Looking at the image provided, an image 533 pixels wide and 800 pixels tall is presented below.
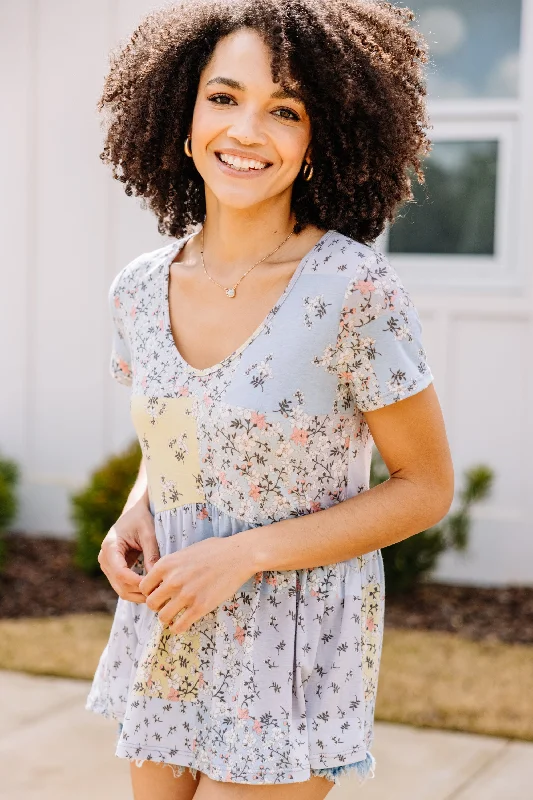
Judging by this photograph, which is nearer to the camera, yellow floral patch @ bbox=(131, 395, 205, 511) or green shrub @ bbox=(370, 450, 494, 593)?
yellow floral patch @ bbox=(131, 395, 205, 511)

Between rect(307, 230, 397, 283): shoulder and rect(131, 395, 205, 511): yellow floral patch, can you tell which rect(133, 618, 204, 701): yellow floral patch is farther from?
rect(307, 230, 397, 283): shoulder

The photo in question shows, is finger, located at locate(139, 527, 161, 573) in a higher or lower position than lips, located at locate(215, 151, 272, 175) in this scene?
lower

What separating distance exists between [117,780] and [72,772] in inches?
5.9

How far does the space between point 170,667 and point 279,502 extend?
35cm

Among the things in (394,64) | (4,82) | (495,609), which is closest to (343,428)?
(394,64)

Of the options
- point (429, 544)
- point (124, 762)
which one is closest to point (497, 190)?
point (429, 544)

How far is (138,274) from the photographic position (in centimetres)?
210

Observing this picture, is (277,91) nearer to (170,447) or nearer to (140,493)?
(170,447)

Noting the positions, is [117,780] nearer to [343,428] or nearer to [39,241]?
[343,428]

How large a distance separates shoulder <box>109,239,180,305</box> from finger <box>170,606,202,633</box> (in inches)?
25.7

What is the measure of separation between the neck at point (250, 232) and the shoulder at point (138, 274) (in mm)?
155

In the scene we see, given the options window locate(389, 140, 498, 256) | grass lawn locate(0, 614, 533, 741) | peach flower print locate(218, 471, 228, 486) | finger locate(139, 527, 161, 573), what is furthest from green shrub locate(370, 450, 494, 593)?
peach flower print locate(218, 471, 228, 486)

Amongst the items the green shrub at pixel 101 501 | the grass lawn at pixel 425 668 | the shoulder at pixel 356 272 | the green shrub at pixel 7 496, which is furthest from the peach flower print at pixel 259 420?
the green shrub at pixel 7 496

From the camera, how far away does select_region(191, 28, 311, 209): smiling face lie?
1.83m
